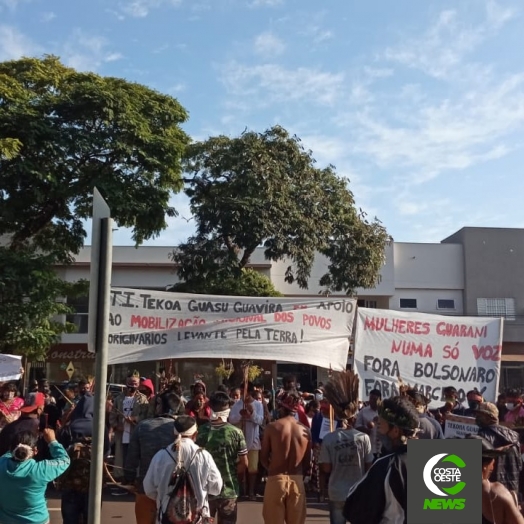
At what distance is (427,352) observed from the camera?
31.0ft

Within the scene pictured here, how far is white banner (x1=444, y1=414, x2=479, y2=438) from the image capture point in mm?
7797

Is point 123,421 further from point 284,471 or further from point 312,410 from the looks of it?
point 284,471

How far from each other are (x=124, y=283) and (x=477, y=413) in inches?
1096

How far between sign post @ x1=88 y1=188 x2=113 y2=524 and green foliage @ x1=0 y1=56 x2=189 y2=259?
15.1 meters

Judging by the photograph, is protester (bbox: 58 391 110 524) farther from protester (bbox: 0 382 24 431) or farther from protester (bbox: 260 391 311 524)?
protester (bbox: 0 382 24 431)

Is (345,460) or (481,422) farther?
(345,460)

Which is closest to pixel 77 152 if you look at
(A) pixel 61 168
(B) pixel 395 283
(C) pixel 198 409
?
(A) pixel 61 168

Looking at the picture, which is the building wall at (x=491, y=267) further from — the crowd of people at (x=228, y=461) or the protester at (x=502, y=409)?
the crowd of people at (x=228, y=461)

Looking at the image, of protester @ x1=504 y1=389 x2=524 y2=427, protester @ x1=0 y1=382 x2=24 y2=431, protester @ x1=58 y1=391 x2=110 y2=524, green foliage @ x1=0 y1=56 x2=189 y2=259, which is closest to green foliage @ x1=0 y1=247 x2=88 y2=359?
green foliage @ x1=0 y1=56 x2=189 y2=259

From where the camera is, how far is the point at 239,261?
2322 cm

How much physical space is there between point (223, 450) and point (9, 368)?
784 cm

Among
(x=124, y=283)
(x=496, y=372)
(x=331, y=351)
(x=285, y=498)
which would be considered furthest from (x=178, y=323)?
(x=124, y=283)

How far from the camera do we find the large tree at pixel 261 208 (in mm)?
21781

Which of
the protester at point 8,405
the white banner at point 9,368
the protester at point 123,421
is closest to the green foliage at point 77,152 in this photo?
the white banner at point 9,368
